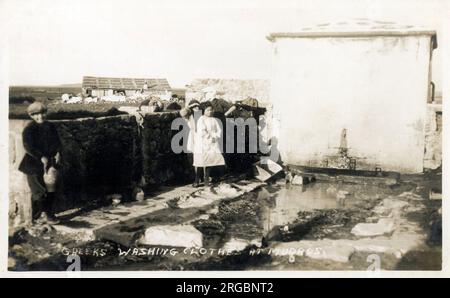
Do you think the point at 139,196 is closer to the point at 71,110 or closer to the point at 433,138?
the point at 71,110

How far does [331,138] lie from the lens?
6402 millimetres

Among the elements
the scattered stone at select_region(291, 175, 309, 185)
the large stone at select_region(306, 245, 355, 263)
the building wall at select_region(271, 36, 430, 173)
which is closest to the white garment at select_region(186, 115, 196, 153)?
the building wall at select_region(271, 36, 430, 173)

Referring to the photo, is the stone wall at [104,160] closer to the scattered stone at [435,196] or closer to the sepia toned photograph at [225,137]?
the sepia toned photograph at [225,137]

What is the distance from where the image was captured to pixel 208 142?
6.35 meters

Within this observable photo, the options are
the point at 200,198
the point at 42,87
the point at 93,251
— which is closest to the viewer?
the point at 93,251

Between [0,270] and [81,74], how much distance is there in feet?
8.53

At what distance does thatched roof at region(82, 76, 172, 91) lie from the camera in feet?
19.2

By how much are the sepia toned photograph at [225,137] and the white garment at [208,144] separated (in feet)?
0.06

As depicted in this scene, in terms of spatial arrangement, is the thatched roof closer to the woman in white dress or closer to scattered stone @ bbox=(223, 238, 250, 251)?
the woman in white dress

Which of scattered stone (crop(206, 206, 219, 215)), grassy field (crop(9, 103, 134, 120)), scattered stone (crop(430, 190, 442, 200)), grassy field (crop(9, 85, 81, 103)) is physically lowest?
scattered stone (crop(206, 206, 219, 215))

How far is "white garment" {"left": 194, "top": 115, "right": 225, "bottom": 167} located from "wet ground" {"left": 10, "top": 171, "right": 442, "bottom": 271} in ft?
2.34

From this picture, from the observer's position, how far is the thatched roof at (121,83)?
19.2ft
